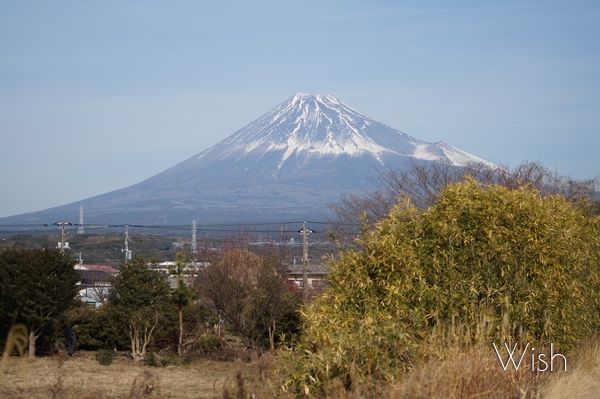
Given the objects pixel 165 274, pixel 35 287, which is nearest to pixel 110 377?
pixel 35 287

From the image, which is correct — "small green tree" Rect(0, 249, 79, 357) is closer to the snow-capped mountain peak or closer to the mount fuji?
the mount fuji

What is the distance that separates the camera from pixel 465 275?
9516 millimetres

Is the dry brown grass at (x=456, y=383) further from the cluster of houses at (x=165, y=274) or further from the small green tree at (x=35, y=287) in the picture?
the cluster of houses at (x=165, y=274)

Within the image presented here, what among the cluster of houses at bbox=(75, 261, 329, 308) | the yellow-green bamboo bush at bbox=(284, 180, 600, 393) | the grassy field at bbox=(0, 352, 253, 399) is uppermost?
the yellow-green bamboo bush at bbox=(284, 180, 600, 393)

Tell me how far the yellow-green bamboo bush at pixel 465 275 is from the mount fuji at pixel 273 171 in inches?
5026

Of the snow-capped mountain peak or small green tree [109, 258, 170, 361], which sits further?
the snow-capped mountain peak

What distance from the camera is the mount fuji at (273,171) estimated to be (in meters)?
148

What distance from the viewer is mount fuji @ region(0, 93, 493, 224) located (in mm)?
147750

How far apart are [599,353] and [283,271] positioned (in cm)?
1100

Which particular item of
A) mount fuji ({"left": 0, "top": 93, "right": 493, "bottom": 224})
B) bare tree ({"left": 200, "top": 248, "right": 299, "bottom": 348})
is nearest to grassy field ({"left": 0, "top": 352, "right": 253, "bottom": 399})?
bare tree ({"left": 200, "top": 248, "right": 299, "bottom": 348})

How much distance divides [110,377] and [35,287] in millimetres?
3723

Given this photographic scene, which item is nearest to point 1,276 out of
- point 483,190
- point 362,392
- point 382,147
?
point 483,190

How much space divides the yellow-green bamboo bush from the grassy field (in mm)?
2589

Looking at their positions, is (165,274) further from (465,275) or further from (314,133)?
(314,133)
